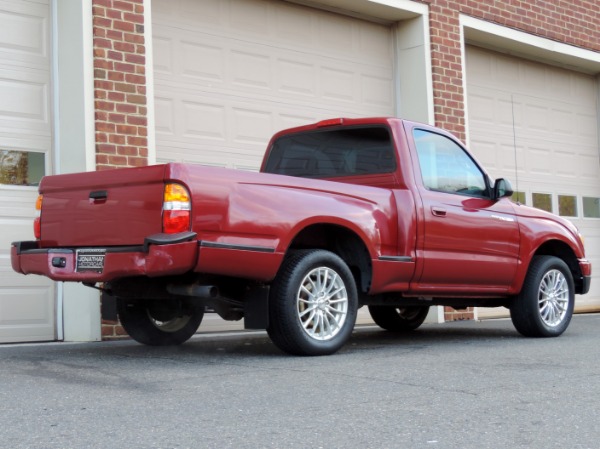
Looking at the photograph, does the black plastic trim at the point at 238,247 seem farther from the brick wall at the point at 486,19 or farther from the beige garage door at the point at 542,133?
the beige garage door at the point at 542,133

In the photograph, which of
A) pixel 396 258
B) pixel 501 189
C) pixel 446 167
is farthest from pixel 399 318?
pixel 396 258

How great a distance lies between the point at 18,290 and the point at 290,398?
4404 mm

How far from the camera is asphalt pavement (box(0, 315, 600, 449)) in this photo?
3797mm

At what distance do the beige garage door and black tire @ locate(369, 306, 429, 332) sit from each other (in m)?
3.22

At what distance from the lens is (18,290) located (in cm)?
840

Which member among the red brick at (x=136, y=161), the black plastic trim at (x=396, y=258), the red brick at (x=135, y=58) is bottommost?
the black plastic trim at (x=396, y=258)

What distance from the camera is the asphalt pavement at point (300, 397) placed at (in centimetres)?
380

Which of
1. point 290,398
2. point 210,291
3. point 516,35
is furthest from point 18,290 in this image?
point 516,35

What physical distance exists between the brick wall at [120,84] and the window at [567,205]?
7702 millimetres

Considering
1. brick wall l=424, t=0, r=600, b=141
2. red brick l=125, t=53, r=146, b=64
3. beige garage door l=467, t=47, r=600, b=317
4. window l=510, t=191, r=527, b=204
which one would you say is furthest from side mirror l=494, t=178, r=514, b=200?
window l=510, t=191, r=527, b=204

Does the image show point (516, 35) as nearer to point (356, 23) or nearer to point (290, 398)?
point (356, 23)

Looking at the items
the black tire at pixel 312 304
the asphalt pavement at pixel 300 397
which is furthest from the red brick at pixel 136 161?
the black tire at pixel 312 304

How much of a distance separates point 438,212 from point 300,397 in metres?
3.06

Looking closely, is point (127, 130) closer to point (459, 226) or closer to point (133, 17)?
point (133, 17)
